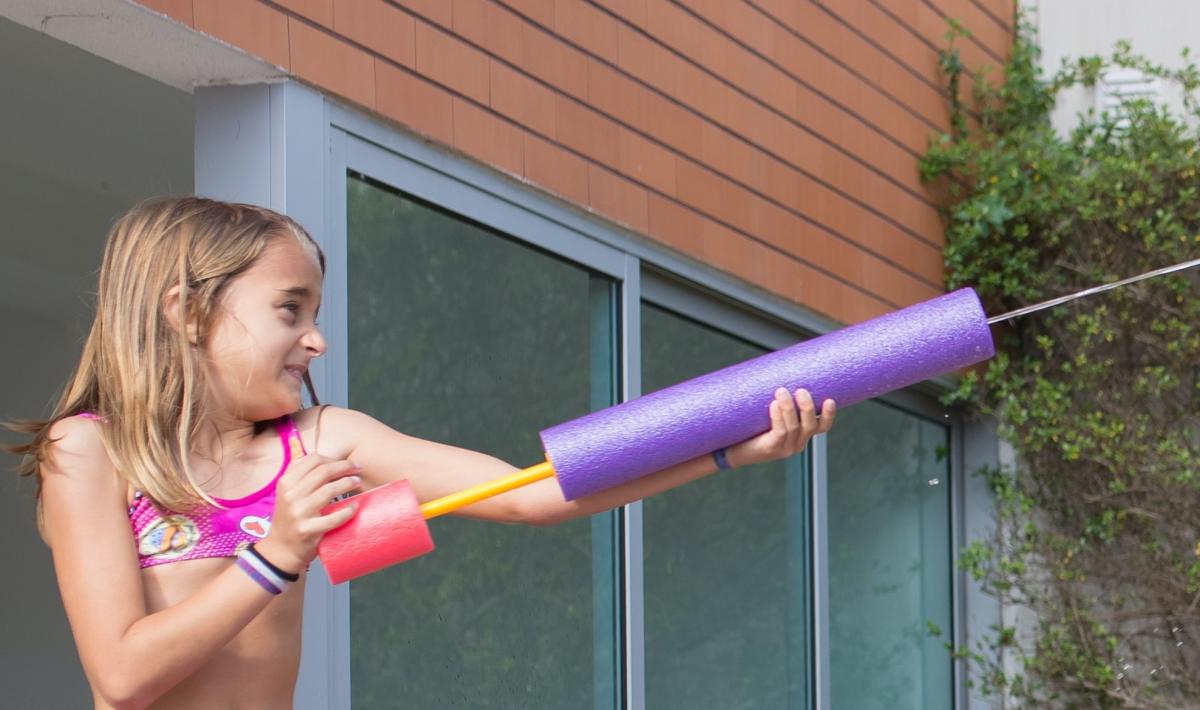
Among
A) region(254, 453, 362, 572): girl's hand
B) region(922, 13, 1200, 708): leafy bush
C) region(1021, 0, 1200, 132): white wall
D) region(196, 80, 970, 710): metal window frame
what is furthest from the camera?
region(1021, 0, 1200, 132): white wall

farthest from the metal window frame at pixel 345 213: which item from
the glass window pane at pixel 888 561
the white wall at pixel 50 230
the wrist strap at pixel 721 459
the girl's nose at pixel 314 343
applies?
the wrist strap at pixel 721 459

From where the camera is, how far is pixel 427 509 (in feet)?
6.10

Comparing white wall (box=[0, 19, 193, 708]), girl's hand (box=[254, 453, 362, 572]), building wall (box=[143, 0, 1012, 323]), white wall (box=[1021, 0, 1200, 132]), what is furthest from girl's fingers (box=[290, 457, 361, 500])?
white wall (box=[1021, 0, 1200, 132])

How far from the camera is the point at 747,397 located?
1.93m

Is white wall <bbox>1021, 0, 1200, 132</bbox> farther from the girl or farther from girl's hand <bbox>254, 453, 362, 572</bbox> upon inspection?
girl's hand <bbox>254, 453, 362, 572</bbox>

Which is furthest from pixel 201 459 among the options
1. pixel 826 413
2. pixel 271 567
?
pixel 826 413

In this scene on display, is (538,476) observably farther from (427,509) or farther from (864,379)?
(864,379)

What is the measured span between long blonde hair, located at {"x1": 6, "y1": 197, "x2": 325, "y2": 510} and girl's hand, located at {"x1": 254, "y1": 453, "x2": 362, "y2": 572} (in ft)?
0.70

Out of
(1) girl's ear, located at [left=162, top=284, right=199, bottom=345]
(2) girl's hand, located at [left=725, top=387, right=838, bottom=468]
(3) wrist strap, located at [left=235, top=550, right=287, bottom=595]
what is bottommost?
(3) wrist strap, located at [left=235, top=550, right=287, bottom=595]

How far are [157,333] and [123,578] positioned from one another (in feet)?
1.03

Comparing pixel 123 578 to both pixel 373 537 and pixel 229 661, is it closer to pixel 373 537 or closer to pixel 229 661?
pixel 229 661

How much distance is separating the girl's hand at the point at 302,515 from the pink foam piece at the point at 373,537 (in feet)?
0.06

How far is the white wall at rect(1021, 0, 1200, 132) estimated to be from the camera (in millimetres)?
6484

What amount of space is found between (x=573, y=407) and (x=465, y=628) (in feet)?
2.27
